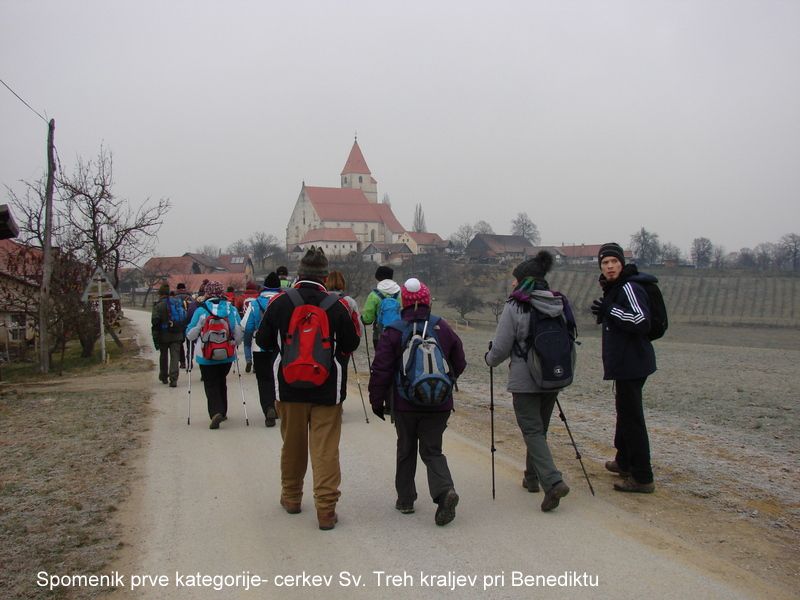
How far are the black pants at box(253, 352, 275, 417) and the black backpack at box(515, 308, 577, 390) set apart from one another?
4.83 metres

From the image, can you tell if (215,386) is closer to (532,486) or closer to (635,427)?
(532,486)

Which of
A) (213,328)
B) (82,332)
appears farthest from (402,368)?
(82,332)

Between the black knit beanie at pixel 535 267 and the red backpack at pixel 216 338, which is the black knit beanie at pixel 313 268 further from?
the red backpack at pixel 216 338

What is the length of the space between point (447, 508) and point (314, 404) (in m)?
1.33

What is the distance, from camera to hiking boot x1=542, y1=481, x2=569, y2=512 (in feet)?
18.0

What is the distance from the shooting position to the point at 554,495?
5.52 metres

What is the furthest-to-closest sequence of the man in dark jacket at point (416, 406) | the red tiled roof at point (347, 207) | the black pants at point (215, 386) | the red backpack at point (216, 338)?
1. the red tiled roof at point (347, 207)
2. the black pants at point (215, 386)
3. the red backpack at point (216, 338)
4. the man in dark jacket at point (416, 406)

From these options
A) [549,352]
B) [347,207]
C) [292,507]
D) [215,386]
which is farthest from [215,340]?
[347,207]

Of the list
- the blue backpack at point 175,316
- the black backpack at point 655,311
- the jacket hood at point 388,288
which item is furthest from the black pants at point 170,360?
the black backpack at point 655,311

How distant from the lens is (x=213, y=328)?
29.8 ft

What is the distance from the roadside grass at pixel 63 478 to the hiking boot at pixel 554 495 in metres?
3.34

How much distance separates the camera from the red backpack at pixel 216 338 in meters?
9.05

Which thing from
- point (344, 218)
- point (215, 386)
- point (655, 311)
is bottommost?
point (215, 386)

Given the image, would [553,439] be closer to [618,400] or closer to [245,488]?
[618,400]
